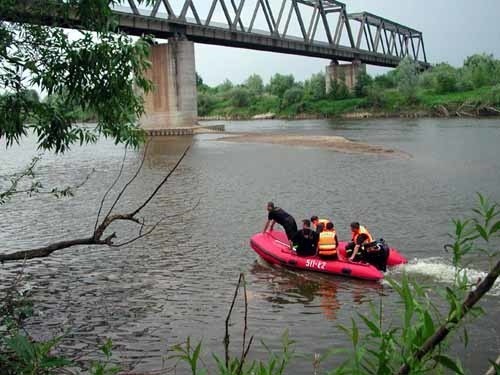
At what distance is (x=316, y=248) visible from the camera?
491 inches

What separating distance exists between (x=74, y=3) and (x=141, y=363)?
15.7 feet

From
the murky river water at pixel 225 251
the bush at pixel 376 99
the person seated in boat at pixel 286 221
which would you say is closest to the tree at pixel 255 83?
the bush at pixel 376 99

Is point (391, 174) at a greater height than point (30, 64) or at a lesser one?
lesser

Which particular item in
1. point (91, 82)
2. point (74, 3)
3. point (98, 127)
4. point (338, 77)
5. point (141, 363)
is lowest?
point (141, 363)

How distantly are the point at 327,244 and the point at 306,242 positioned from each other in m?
0.51

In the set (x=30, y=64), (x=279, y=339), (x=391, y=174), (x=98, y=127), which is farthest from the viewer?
(x=391, y=174)

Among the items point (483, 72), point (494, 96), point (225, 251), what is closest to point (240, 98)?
point (483, 72)

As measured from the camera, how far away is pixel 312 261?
40.1 ft

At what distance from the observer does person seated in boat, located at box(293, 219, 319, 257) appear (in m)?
12.5

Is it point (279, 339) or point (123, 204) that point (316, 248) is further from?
point (123, 204)

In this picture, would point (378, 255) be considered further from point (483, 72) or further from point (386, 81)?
point (386, 81)

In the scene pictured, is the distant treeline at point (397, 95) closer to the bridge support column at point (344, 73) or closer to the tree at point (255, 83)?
the bridge support column at point (344, 73)

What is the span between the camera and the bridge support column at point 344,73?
349 ft

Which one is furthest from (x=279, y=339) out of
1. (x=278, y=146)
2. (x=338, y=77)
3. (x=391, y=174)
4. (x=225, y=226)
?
(x=338, y=77)
